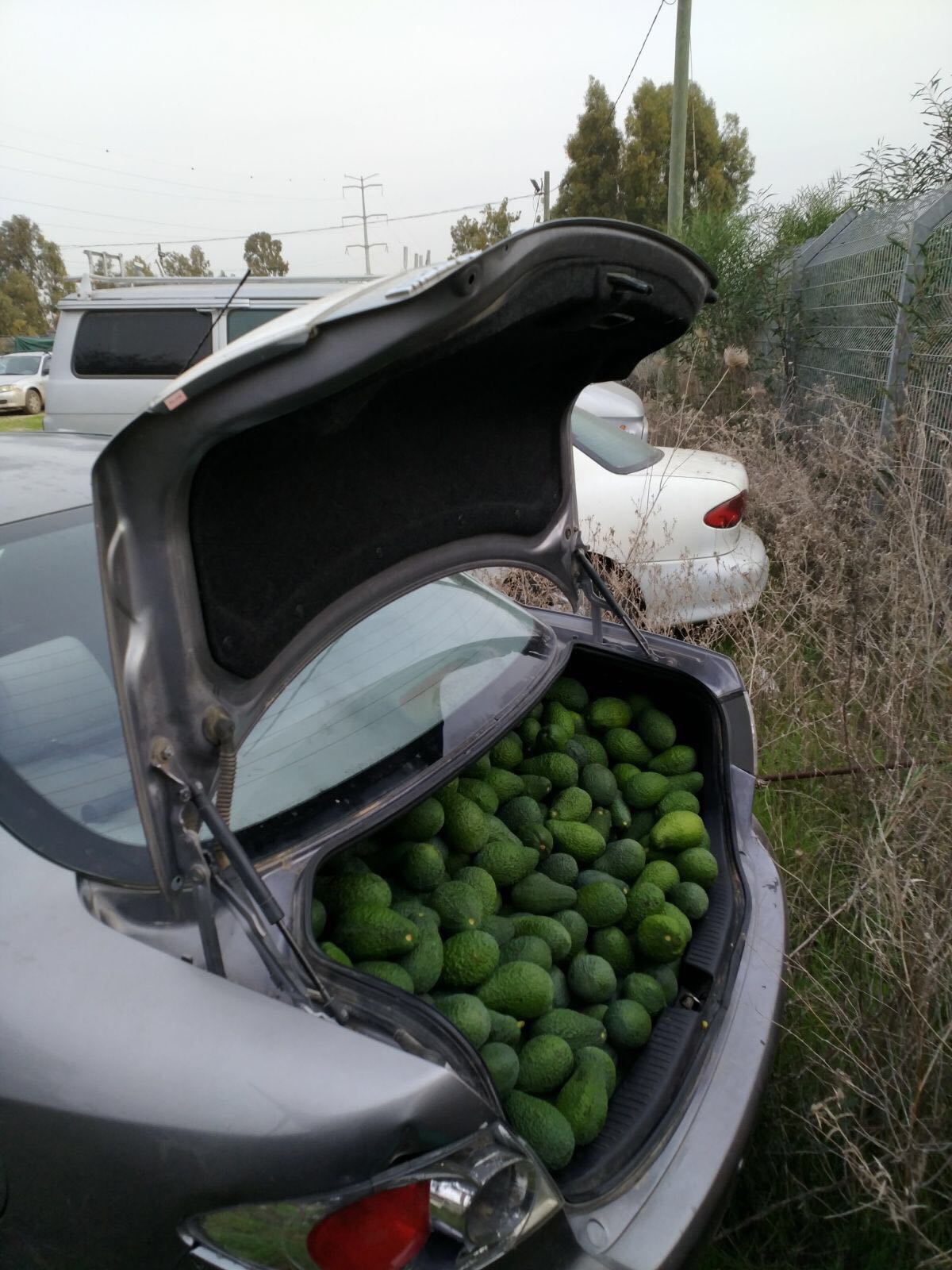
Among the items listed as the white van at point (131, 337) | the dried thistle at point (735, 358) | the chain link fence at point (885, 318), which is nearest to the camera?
the chain link fence at point (885, 318)

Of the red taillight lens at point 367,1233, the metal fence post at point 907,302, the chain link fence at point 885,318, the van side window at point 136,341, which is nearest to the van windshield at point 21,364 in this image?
the van side window at point 136,341

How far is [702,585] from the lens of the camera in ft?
16.7

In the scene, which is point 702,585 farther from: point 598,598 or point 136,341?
point 136,341

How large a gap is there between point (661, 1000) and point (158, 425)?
1.64 metres

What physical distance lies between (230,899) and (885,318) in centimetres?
687

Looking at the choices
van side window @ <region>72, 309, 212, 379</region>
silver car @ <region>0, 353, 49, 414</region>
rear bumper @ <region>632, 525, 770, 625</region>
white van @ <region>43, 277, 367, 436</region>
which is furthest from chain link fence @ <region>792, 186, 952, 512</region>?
silver car @ <region>0, 353, 49, 414</region>

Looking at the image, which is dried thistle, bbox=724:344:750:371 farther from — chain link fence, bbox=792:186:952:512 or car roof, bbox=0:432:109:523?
car roof, bbox=0:432:109:523

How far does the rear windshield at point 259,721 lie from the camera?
5.39 feet

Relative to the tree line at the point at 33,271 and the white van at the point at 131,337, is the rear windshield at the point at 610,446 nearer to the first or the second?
the white van at the point at 131,337

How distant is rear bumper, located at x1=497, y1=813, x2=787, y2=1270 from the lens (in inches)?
53.8

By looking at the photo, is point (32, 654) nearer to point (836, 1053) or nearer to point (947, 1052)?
point (836, 1053)

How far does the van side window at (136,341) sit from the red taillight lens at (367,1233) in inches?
370

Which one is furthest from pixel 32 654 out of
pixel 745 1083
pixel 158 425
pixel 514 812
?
pixel 745 1083

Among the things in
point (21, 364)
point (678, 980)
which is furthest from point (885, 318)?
point (21, 364)
